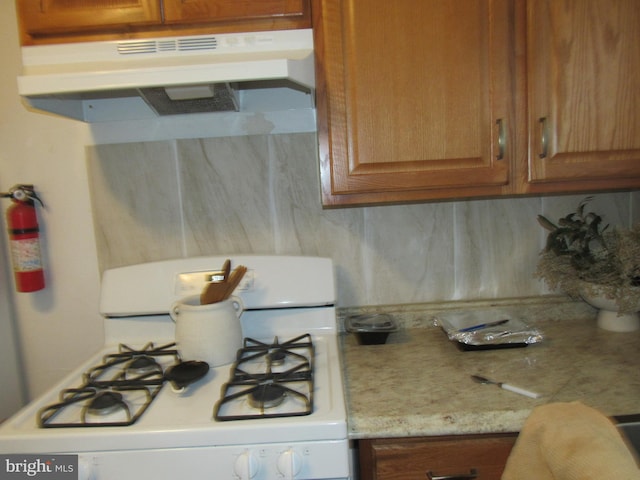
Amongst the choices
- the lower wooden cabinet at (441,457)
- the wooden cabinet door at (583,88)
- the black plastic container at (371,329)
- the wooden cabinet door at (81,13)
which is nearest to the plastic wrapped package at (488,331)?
the black plastic container at (371,329)

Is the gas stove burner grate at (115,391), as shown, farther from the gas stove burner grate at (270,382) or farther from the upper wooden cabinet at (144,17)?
the upper wooden cabinet at (144,17)

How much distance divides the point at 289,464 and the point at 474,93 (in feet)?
3.02

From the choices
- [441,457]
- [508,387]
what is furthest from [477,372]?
[441,457]

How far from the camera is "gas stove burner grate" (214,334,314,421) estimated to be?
84 centimetres

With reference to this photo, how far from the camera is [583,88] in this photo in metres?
1.04

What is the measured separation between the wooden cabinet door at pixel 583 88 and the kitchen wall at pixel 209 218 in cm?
32

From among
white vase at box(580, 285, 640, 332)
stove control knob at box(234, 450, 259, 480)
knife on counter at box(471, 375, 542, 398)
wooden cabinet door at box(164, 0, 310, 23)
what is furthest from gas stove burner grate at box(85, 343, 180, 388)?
white vase at box(580, 285, 640, 332)

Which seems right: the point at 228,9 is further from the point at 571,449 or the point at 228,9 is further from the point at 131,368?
the point at 571,449

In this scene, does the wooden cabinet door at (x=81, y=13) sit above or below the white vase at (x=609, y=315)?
above

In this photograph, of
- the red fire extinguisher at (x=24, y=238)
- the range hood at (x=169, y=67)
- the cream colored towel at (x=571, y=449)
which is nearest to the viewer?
the cream colored towel at (x=571, y=449)

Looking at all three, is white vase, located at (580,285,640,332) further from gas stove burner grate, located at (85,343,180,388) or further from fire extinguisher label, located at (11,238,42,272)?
fire extinguisher label, located at (11,238,42,272)

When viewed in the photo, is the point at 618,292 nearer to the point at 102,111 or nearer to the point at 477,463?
the point at 477,463

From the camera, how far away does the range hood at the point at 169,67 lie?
89 centimetres

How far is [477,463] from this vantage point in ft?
2.81
